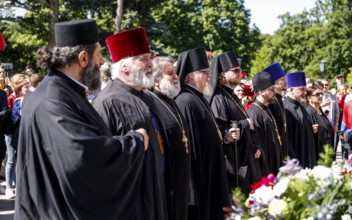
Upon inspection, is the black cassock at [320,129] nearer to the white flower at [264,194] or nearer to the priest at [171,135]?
the priest at [171,135]

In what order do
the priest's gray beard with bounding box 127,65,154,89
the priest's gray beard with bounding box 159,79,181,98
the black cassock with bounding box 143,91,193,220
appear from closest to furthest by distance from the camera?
the priest's gray beard with bounding box 127,65,154,89 → the black cassock with bounding box 143,91,193,220 → the priest's gray beard with bounding box 159,79,181,98

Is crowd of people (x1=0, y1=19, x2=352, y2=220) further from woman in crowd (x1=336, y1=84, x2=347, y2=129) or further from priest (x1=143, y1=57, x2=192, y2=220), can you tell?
woman in crowd (x1=336, y1=84, x2=347, y2=129)

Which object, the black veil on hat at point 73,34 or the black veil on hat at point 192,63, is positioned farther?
the black veil on hat at point 192,63

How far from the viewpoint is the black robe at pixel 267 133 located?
29.7 feet

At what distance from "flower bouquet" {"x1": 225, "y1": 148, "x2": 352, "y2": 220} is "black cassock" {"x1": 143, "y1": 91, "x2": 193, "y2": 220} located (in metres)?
2.44

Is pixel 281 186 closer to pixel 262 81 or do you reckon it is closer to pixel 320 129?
pixel 262 81

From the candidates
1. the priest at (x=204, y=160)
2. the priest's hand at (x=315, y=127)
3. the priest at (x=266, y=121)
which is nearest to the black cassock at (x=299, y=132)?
the priest's hand at (x=315, y=127)

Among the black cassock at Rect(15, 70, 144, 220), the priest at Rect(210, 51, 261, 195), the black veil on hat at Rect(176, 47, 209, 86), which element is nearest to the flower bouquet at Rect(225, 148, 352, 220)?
the black cassock at Rect(15, 70, 144, 220)

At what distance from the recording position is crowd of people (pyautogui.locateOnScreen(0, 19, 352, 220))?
12.9 feet

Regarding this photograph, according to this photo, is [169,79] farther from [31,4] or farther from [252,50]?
[252,50]

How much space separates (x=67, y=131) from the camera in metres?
3.83

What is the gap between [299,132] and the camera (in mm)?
10648

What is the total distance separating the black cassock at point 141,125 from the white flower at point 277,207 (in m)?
1.59

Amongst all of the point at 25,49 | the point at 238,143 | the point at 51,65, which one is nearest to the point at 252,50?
the point at 25,49
